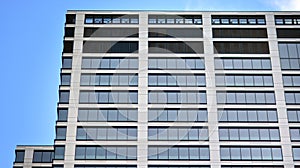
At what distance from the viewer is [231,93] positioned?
232 feet

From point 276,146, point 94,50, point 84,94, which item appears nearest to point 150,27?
point 94,50

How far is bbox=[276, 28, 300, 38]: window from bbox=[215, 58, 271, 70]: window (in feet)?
16.0

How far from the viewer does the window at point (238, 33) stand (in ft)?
246

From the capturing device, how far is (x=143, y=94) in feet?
229

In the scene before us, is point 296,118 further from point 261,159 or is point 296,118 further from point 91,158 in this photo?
point 91,158

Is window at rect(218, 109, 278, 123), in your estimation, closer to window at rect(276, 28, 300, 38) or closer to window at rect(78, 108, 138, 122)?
window at rect(78, 108, 138, 122)

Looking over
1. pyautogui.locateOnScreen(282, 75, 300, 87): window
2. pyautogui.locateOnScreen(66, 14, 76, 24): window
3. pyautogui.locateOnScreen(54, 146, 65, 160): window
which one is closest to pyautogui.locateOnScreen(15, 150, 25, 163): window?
pyautogui.locateOnScreen(54, 146, 65, 160): window

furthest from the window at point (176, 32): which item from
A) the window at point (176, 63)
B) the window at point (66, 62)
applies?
the window at point (66, 62)

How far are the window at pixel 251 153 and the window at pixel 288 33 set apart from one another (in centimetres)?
1792

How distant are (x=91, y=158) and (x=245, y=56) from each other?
26.1m

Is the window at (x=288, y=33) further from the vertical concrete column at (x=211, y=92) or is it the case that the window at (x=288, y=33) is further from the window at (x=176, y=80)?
the window at (x=176, y=80)

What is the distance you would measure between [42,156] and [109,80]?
15.8 m

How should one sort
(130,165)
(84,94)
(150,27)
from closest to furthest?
(130,165) < (84,94) < (150,27)

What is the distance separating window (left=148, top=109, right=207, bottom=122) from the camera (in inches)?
2694
